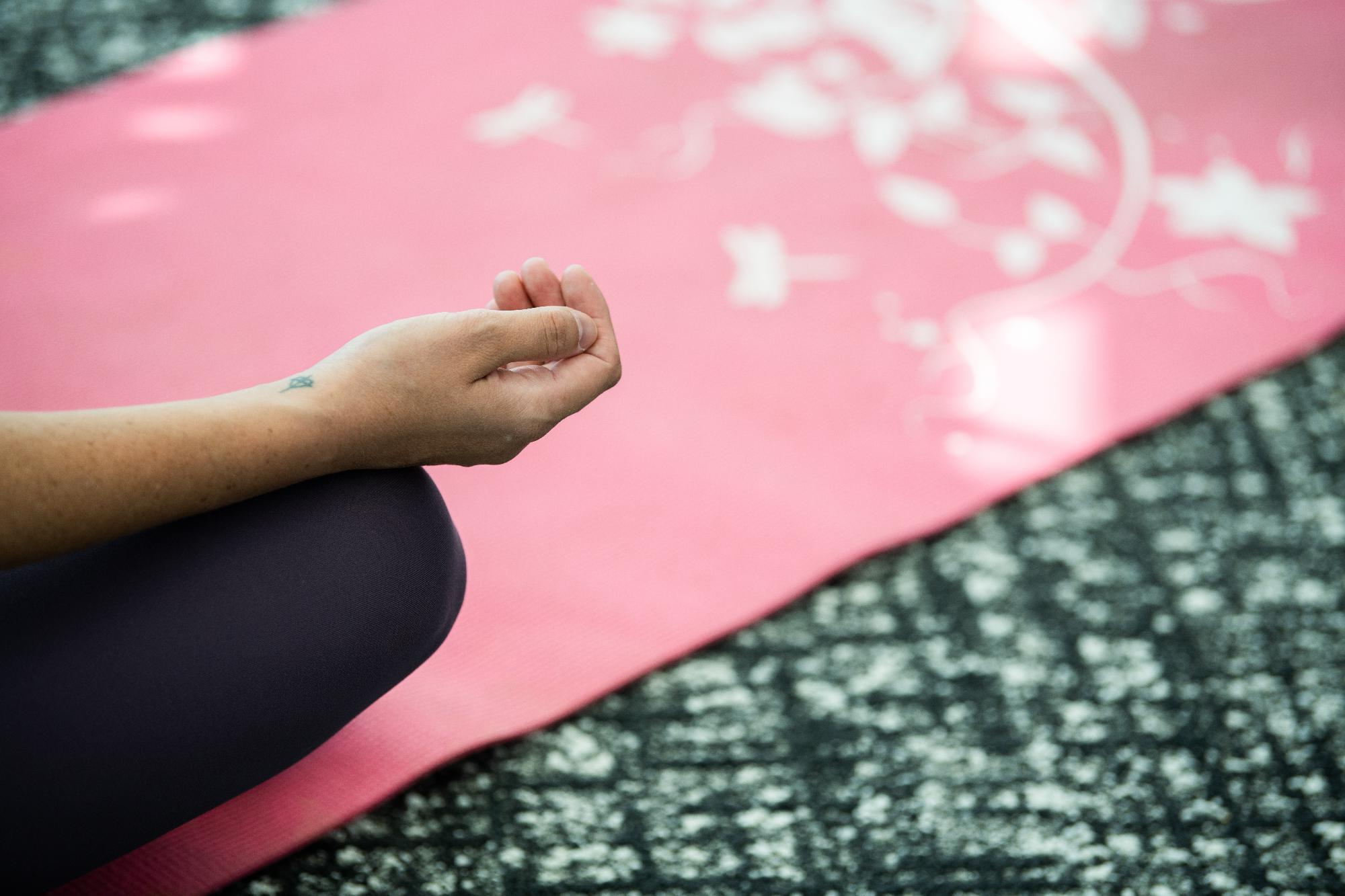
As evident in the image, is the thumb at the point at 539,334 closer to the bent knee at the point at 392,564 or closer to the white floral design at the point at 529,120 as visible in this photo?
the bent knee at the point at 392,564

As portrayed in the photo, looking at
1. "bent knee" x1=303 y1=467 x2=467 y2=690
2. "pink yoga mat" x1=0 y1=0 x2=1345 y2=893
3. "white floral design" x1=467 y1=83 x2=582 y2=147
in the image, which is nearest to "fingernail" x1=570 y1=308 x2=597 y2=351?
"bent knee" x1=303 y1=467 x2=467 y2=690

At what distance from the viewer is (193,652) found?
624mm

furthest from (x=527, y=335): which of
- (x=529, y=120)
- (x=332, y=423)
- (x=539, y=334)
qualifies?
(x=529, y=120)

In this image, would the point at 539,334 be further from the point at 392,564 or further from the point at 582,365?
the point at 392,564

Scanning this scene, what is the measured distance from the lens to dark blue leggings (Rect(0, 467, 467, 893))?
0.59 meters

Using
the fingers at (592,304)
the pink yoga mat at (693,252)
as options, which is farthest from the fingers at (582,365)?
the pink yoga mat at (693,252)

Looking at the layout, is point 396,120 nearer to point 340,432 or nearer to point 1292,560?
point 340,432

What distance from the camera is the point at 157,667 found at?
61 cm

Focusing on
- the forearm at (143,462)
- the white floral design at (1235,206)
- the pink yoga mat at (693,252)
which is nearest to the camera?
the forearm at (143,462)

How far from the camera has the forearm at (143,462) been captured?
0.57m

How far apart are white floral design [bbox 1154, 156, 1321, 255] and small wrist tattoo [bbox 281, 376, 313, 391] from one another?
45.7 inches

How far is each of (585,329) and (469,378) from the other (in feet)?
0.32

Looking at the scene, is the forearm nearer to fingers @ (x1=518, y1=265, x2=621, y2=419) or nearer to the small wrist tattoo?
the small wrist tattoo

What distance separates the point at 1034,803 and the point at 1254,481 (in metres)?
0.50
